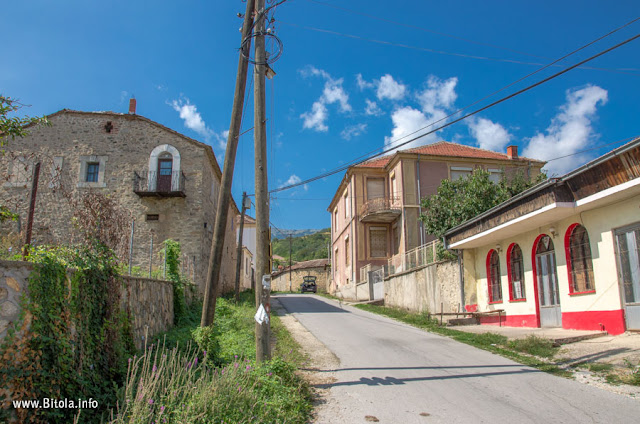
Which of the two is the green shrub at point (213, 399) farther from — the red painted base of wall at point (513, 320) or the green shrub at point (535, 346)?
the red painted base of wall at point (513, 320)

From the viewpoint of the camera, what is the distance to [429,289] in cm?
1898

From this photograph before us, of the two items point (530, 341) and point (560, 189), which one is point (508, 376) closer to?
point (530, 341)

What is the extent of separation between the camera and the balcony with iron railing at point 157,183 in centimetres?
2011

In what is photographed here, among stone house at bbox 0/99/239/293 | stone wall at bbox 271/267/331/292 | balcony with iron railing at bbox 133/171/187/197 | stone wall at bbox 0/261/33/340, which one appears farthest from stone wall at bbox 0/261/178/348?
stone wall at bbox 271/267/331/292

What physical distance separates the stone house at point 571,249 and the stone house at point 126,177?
12.2 metres

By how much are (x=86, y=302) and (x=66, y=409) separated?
4.93ft

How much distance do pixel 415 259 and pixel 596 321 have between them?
1129 cm

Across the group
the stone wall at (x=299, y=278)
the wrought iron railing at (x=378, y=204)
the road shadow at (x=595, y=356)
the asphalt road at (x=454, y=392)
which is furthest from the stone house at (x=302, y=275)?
the road shadow at (x=595, y=356)

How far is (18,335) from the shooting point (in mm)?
4566

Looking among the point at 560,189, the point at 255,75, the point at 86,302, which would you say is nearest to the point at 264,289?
the point at 86,302

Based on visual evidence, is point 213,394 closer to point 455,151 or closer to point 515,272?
point 515,272

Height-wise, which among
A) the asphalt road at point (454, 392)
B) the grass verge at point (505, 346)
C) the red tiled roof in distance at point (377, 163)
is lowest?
the asphalt road at point (454, 392)

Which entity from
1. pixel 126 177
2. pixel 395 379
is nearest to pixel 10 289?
pixel 395 379

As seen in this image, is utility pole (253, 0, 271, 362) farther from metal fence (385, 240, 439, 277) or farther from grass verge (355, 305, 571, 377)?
metal fence (385, 240, 439, 277)
